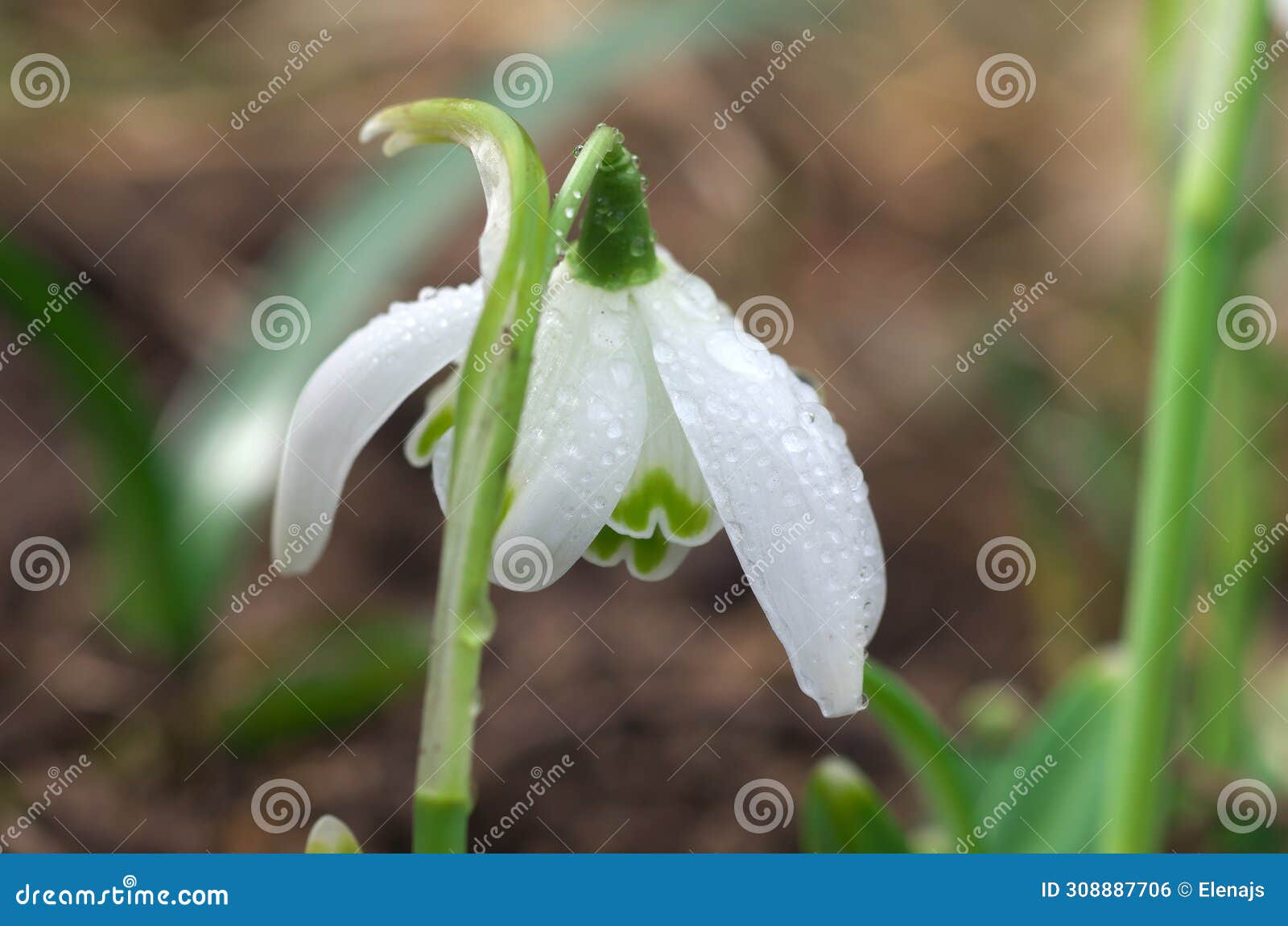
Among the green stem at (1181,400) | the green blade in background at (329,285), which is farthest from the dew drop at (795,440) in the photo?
the green blade in background at (329,285)

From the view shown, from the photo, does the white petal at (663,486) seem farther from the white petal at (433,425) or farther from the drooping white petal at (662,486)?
the white petal at (433,425)

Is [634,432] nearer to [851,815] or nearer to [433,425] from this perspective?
[433,425]

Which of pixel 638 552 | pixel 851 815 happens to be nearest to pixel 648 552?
pixel 638 552

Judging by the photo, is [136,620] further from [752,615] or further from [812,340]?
[812,340]

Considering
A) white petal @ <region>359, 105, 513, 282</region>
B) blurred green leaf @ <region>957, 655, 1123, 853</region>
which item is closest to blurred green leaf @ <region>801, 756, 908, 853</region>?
blurred green leaf @ <region>957, 655, 1123, 853</region>

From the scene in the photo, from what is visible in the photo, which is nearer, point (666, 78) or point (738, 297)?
point (738, 297)

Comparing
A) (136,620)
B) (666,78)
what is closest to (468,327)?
(136,620)

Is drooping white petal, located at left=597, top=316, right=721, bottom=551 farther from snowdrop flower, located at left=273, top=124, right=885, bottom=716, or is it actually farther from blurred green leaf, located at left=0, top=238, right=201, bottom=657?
blurred green leaf, located at left=0, top=238, right=201, bottom=657
